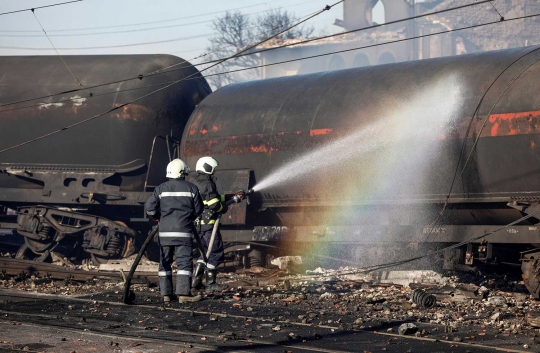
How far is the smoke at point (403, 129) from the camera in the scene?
32.3ft

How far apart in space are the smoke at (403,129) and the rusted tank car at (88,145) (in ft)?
11.5

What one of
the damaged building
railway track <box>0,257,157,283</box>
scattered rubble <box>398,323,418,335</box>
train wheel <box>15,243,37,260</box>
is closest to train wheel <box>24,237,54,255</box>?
train wheel <box>15,243,37,260</box>

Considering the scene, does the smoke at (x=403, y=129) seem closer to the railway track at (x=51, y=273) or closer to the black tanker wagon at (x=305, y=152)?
the black tanker wagon at (x=305, y=152)

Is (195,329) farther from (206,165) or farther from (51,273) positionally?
(51,273)

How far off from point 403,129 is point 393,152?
1.08 ft

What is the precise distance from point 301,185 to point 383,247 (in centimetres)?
149

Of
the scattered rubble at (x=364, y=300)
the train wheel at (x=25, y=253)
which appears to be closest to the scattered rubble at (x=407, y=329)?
the scattered rubble at (x=364, y=300)

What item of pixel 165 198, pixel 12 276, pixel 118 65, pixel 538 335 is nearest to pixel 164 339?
pixel 165 198

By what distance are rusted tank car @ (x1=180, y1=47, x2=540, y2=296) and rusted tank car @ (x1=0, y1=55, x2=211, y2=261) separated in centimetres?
133

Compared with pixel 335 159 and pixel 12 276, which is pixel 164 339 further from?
pixel 12 276

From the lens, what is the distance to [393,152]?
33.6 ft

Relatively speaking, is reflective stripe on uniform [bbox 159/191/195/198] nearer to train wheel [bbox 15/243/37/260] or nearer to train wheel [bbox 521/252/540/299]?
train wheel [bbox 521/252/540/299]

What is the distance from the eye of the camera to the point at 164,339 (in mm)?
6609

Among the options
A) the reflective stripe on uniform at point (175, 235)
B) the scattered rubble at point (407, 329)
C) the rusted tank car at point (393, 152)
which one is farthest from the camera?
the rusted tank car at point (393, 152)
